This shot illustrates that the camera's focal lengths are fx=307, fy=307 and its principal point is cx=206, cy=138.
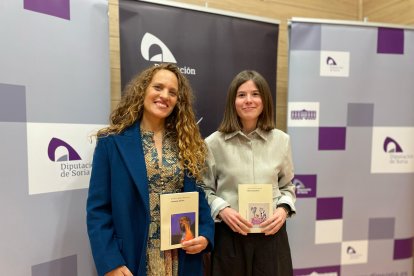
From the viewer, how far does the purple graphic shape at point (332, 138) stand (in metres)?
2.31

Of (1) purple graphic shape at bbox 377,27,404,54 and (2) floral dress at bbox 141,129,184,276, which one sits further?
(1) purple graphic shape at bbox 377,27,404,54

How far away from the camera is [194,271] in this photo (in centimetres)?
147

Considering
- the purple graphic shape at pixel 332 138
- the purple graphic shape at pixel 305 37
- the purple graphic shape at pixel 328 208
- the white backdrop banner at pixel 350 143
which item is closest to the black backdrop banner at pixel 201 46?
the purple graphic shape at pixel 305 37

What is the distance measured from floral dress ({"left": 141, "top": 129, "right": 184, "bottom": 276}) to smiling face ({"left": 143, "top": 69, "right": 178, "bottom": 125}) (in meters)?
0.11

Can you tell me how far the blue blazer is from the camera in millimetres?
1304

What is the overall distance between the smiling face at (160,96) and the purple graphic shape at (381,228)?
1939mm

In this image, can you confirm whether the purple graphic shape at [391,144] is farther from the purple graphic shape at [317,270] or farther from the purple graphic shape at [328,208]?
the purple graphic shape at [317,270]

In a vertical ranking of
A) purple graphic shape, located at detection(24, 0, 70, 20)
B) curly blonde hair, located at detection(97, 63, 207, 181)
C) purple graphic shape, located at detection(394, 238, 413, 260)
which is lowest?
purple graphic shape, located at detection(394, 238, 413, 260)

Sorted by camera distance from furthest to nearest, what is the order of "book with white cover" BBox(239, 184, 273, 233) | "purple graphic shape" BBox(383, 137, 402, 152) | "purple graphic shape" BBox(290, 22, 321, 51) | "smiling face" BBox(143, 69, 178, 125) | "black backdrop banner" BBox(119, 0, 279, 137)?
"purple graphic shape" BBox(383, 137, 402, 152)
"purple graphic shape" BBox(290, 22, 321, 51)
"black backdrop banner" BBox(119, 0, 279, 137)
"book with white cover" BBox(239, 184, 273, 233)
"smiling face" BBox(143, 69, 178, 125)

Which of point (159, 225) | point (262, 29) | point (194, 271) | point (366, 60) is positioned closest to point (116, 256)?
point (159, 225)

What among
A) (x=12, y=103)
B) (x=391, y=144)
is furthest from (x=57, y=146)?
(x=391, y=144)

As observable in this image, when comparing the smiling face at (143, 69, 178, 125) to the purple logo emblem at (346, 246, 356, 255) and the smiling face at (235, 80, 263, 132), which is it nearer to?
the smiling face at (235, 80, 263, 132)

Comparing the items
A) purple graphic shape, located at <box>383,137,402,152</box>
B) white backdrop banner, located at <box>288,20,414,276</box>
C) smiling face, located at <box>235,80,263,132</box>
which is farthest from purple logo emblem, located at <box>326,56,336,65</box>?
smiling face, located at <box>235,80,263,132</box>

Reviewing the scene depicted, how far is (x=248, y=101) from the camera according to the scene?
1600mm
